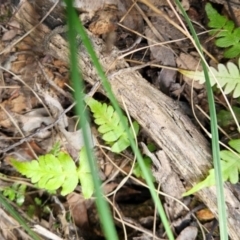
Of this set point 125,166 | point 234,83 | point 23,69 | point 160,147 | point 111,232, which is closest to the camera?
point 111,232

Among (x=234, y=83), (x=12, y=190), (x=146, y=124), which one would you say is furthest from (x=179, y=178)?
(x=12, y=190)

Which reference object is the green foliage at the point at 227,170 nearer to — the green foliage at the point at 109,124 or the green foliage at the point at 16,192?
the green foliage at the point at 109,124

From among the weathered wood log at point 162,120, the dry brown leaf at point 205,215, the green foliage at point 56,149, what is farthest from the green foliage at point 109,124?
the dry brown leaf at point 205,215

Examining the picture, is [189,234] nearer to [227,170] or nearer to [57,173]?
[227,170]

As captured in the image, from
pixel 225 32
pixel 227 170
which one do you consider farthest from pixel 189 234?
pixel 225 32

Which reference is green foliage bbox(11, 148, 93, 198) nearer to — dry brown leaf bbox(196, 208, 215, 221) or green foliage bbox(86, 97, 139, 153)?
green foliage bbox(86, 97, 139, 153)

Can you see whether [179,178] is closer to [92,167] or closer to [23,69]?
[23,69]

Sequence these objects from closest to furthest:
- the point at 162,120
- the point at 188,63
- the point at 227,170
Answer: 1. the point at 227,170
2. the point at 162,120
3. the point at 188,63
